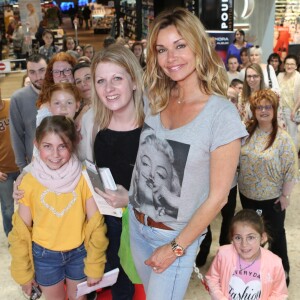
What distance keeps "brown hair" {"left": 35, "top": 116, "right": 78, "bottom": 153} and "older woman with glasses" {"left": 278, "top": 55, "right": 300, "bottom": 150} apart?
3550 mm

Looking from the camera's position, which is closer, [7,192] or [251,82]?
[7,192]

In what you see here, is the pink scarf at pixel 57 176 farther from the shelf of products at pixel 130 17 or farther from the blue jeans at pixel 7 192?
the shelf of products at pixel 130 17

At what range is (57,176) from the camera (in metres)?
2.12

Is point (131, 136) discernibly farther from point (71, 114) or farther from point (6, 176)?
point (6, 176)

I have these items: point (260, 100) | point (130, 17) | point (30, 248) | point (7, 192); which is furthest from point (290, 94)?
point (130, 17)

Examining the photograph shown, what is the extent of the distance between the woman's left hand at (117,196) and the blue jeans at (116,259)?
0.27m

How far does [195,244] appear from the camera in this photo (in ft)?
5.49

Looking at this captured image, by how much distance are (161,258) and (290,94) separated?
13.8 feet

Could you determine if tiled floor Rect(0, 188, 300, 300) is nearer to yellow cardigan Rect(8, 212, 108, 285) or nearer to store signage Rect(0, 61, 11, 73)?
yellow cardigan Rect(8, 212, 108, 285)

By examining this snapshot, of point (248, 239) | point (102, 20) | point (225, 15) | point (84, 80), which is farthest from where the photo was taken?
point (102, 20)

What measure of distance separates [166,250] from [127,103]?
74cm

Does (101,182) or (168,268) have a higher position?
(101,182)

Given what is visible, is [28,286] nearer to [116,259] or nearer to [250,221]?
[116,259]

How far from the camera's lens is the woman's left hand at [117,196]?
6.59ft
